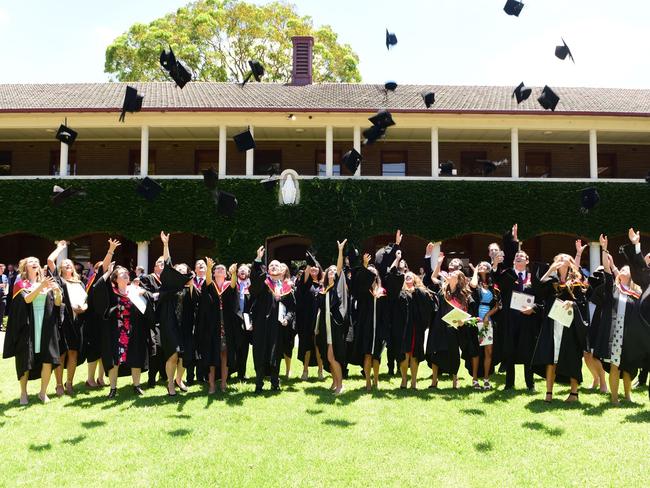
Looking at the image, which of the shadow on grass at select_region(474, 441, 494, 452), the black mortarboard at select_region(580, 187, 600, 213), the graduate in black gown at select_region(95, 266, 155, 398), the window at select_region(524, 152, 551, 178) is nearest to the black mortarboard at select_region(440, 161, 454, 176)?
the window at select_region(524, 152, 551, 178)

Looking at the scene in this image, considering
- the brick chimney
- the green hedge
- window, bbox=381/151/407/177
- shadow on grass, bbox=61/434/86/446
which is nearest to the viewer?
shadow on grass, bbox=61/434/86/446

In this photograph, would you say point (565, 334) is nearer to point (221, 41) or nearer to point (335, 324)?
point (335, 324)

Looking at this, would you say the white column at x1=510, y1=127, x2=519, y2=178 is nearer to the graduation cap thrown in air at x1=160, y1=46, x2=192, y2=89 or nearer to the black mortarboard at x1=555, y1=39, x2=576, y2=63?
the black mortarboard at x1=555, y1=39, x2=576, y2=63

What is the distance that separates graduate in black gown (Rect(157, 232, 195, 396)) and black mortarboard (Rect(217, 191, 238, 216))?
988cm

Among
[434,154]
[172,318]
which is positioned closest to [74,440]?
[172,318]

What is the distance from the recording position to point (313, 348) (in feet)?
27.4

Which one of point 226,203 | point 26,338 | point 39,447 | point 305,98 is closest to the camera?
point 39,447

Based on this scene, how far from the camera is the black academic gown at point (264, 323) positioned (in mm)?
7332

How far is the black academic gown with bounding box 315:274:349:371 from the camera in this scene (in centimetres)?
726

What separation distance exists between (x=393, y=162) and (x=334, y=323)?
14.2 meters

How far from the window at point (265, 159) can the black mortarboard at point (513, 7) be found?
1020 centimetres

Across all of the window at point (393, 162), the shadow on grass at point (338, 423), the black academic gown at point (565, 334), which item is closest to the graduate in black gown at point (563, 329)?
the black academic gown at point (565, 334)

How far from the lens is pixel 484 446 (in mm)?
5086

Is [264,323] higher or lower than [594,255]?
lower
